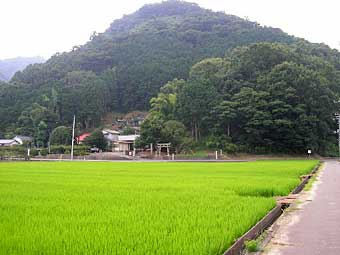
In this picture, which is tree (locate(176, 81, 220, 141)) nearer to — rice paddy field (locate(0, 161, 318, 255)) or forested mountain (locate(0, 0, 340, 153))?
forested mountain (locate(0, 0, 340, 153))

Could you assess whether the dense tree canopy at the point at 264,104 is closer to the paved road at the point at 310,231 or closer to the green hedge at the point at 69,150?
the green hedge at the point at 69,150

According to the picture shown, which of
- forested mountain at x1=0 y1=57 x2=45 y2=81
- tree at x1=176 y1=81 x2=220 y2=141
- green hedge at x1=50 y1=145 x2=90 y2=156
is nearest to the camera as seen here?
tree at x1=176 y1=81 x2=220 y2=141

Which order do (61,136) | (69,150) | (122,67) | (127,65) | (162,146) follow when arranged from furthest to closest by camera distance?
(127,65)
(122,67)
(61,136)
(69,150)
(162,146)

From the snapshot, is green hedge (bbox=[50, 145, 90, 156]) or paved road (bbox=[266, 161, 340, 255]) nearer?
paved road (bbox=[266, 161, 340, 255])

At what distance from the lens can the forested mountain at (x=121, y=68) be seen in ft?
277

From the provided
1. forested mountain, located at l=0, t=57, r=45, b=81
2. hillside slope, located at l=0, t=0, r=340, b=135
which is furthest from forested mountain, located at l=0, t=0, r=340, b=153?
forested mountain, located at l=0, t=57, r=45, b=81

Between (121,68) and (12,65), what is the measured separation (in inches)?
3589

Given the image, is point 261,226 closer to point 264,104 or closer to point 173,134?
point 264,104

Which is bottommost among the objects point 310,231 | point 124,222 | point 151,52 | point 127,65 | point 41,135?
point 310,231

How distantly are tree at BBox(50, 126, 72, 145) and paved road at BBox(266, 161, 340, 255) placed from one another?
2508 inches

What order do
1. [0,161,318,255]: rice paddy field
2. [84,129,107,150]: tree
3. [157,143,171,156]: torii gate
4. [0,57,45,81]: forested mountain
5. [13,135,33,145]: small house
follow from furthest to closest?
1. [0,57,45,81]: forested mountain
2. [13,135,33,145]: small house
3. [84,129,107,150]: tree
4. [157,143,171,156]: torii gate
5. [0,161,318,255]: rice paddy field

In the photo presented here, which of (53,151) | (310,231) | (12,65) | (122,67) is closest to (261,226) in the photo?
(310,231)

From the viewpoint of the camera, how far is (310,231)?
8391mm

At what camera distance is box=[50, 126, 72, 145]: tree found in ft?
239
